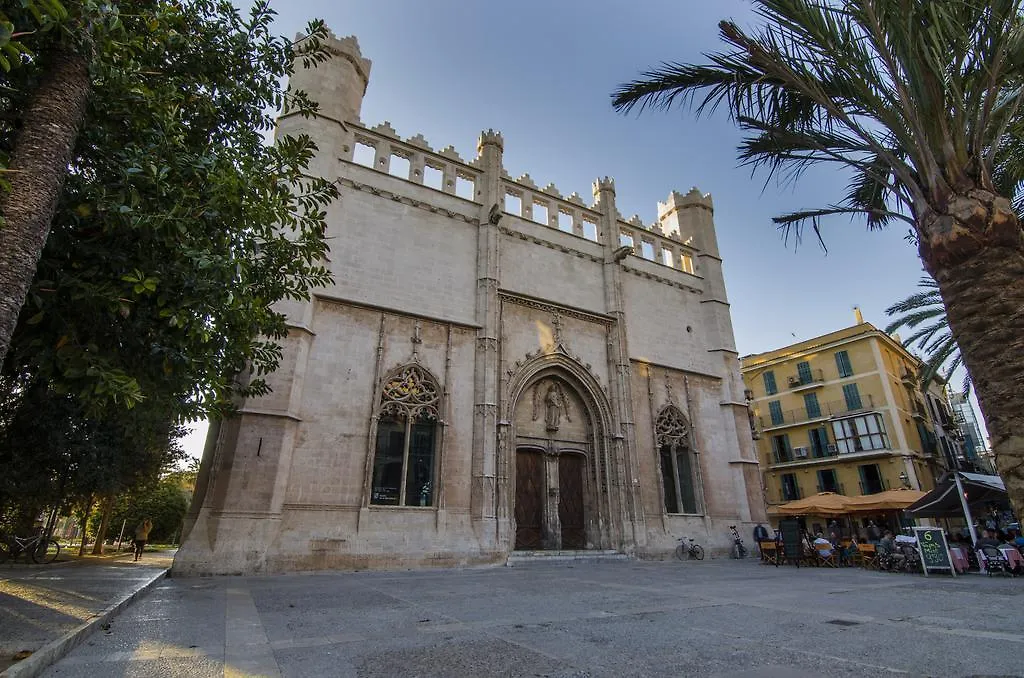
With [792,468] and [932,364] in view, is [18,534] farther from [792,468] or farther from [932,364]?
[792,468]

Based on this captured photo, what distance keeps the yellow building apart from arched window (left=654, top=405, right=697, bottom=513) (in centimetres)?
1099

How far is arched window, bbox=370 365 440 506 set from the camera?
12.9 metres

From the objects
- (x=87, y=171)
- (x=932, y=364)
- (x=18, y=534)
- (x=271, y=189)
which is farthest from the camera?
(x=932, y=364)

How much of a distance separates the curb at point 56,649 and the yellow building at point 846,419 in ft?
90.4

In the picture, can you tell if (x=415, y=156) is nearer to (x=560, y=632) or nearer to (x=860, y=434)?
(x=560, y=632)

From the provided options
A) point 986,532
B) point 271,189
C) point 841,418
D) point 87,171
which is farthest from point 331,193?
point 841,418

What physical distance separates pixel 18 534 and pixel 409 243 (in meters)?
15.1

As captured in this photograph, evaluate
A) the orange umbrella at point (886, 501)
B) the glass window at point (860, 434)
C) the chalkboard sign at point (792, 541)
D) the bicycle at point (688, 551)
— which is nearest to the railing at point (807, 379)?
the glass window at point (860, 434)

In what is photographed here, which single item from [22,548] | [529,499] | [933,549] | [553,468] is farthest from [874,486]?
[22,548]

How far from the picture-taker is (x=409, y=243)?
50.5 ft

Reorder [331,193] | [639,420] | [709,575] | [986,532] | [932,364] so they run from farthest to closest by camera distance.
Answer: [932,364]
[639,420]
[986,532]
[709,575]
[331,193]

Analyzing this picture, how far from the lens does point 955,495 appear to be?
1317 centimetres

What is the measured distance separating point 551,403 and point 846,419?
22.0 metres

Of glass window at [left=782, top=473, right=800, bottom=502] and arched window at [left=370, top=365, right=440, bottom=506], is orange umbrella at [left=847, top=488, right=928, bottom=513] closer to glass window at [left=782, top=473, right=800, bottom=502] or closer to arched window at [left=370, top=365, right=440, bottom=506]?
arched window at [left=370, top=365, right=440, bottom=506]
